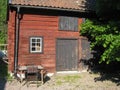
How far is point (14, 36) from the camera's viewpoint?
17656mm

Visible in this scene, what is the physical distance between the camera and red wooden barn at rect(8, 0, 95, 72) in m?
17.6

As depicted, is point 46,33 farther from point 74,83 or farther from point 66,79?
point 74,83

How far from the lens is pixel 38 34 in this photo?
1798 centimetres

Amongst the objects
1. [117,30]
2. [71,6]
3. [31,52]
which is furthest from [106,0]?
[31,52]

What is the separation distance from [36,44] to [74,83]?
12.2 feet

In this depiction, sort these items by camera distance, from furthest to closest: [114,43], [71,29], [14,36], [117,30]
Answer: [71,29] < [14,36] < [117,30] < [114,43]

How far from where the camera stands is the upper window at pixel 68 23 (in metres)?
18.7

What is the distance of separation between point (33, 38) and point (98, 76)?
4.55 meters

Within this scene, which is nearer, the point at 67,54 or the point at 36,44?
the point at 36,44

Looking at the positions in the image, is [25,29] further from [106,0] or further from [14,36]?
[106,0]

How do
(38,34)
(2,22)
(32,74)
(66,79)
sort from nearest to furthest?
(32,74) < (66,79) < (38,34) < (2,22)

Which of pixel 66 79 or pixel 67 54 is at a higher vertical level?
pixel 67 54

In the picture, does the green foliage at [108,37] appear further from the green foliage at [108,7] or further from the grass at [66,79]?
the grass at [66,79]

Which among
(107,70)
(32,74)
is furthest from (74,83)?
(107,70)
